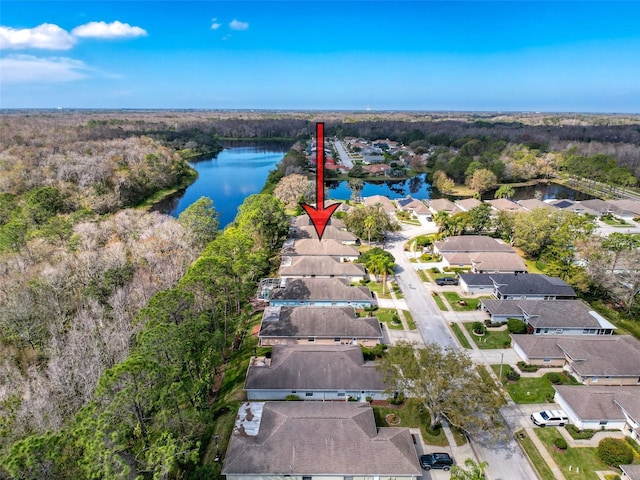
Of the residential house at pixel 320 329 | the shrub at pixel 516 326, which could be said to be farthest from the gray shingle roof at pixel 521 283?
the residential house at pixel 320 329

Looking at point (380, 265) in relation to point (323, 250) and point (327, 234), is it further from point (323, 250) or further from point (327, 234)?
point (327, 234)

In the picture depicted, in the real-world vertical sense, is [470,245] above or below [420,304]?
above

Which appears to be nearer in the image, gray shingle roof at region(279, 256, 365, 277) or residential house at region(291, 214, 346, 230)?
gray shingle roof at region(279, 256, 365, 277)

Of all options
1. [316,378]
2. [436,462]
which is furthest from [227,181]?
[436,462]

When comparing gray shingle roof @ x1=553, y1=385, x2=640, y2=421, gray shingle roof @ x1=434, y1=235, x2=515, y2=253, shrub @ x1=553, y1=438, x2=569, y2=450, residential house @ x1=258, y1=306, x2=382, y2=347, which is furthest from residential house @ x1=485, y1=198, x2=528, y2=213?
shrub @ x1=553, y1=438, x2=569, y2=450

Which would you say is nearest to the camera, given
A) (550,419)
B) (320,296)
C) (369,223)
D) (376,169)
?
(550,419)

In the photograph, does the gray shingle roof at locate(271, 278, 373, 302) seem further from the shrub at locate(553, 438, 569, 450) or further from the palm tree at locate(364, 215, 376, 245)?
the shrub at locate(553, 438, 569, 450)

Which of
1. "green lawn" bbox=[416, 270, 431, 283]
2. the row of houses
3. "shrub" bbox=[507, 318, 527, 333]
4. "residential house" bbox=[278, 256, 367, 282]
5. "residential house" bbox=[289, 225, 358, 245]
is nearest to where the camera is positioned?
the row of houses
